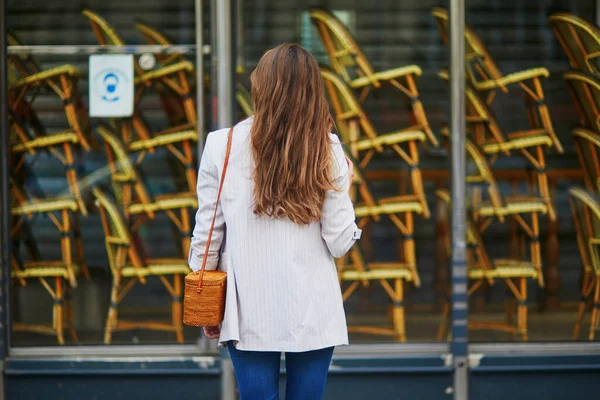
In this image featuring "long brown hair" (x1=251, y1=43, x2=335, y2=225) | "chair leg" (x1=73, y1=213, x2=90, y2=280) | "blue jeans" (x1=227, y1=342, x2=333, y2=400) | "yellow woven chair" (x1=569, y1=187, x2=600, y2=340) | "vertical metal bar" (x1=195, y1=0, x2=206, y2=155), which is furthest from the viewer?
"yellow woven chair" (x1=569, y1=187, x2=600, y2=340)

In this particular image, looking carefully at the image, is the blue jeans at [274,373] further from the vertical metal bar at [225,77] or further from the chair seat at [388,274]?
the chair seat at [388,274]

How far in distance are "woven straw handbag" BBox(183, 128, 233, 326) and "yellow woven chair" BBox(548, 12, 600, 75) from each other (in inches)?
116

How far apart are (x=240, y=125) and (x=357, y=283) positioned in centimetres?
243

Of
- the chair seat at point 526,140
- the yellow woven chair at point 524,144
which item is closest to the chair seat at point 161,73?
the yellow woven chair at point 524,144

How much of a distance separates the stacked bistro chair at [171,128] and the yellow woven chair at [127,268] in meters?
0.41

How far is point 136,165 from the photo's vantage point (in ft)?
16.5

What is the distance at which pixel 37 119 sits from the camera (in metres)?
4.97

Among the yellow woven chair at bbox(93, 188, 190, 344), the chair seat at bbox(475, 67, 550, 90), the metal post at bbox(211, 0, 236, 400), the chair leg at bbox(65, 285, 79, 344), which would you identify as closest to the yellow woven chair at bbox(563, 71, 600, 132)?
the chair seat at bbox(475, 67, 550, 90)

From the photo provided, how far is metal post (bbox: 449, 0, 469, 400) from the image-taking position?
485 centimetres

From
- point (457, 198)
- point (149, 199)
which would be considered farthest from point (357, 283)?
point (149, 199)

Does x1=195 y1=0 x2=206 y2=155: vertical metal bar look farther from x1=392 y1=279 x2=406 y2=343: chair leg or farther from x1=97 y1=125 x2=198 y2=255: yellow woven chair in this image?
x1=392 y1=279 x2=406 y2=343: chair leg

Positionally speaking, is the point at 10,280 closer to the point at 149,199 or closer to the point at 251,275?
the point at 149,199

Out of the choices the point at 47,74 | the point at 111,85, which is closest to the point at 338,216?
the point at 111,85

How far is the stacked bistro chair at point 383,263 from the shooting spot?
5.11m
